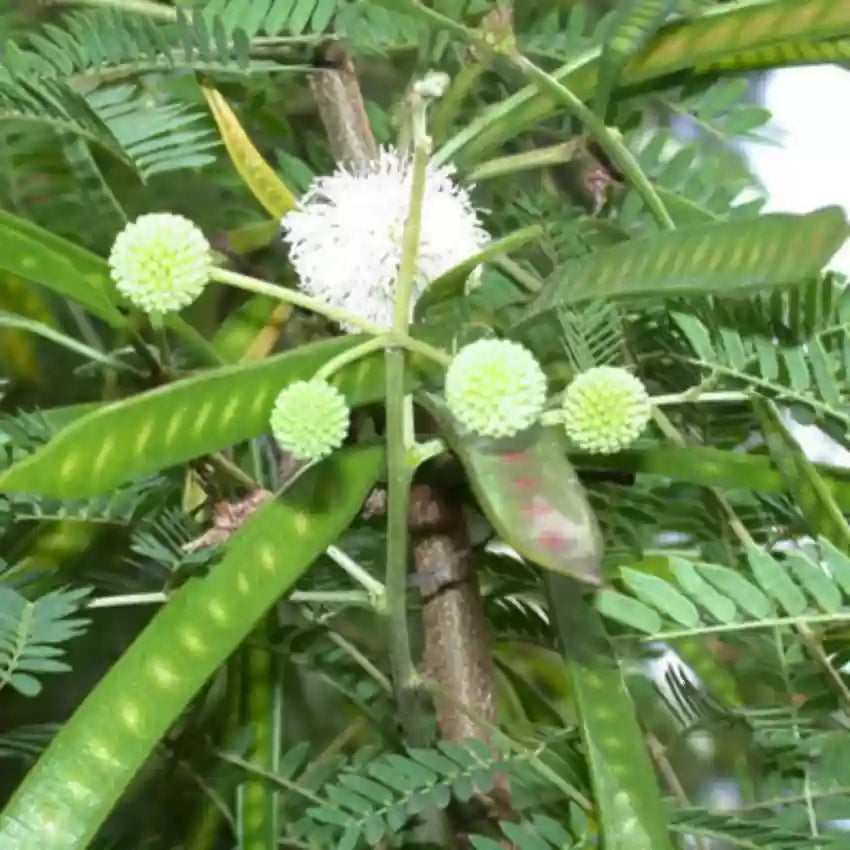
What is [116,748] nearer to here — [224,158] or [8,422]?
[8,422]

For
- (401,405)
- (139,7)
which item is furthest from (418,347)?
(139,7)

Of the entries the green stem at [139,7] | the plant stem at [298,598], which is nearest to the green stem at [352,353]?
the plant stem at [298,598]

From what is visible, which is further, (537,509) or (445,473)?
(445,473)

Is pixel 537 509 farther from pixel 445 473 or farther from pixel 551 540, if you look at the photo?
pixel 445 473

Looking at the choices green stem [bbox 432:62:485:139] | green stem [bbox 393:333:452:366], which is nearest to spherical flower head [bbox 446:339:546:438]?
green stem [bbox 393:333:452:366]

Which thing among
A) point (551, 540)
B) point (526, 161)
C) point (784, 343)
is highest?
point (526, 161)

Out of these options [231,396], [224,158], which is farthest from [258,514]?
[224,158]

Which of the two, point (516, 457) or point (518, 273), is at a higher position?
point (518, 273)
